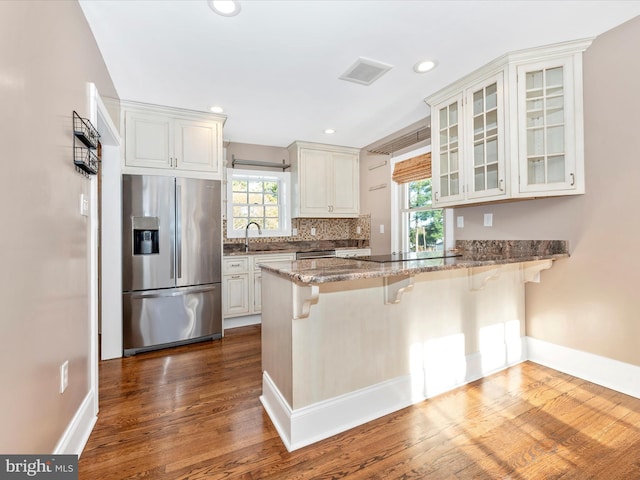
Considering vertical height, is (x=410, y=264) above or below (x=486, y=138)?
below

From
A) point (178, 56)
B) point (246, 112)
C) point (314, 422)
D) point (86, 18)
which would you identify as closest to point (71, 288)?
point (314, 422)

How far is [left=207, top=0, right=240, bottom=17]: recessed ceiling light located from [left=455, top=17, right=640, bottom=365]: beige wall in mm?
2467

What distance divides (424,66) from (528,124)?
3.04 ft

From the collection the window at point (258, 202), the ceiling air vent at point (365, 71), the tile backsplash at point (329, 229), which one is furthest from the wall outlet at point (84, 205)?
the tile backsplash at point (329, 229)

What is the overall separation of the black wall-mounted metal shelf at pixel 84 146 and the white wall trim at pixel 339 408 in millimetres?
1670

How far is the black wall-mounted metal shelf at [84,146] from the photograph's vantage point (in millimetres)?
1642

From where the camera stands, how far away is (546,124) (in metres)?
2.31

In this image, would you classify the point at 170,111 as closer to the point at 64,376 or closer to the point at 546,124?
the point at 64,376

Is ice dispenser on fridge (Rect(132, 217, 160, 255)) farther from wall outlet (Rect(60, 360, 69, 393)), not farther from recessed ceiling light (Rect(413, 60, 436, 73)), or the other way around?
recessed ceiling light (Rect(413, 60, 436, 73))

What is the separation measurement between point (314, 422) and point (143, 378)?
63.0 inches

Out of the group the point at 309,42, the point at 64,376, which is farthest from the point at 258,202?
the point at 64,376

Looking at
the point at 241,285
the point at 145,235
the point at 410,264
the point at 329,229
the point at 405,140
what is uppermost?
the point at 405,140

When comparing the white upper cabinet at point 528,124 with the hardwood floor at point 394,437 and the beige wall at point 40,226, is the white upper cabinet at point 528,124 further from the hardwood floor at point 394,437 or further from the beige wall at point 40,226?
the beige wall at point 40,226

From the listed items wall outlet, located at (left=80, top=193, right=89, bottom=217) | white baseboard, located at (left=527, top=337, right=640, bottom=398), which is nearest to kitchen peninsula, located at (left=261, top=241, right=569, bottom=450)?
white baseboard, located at (left=527, top=337, right=640, bottom=398)
